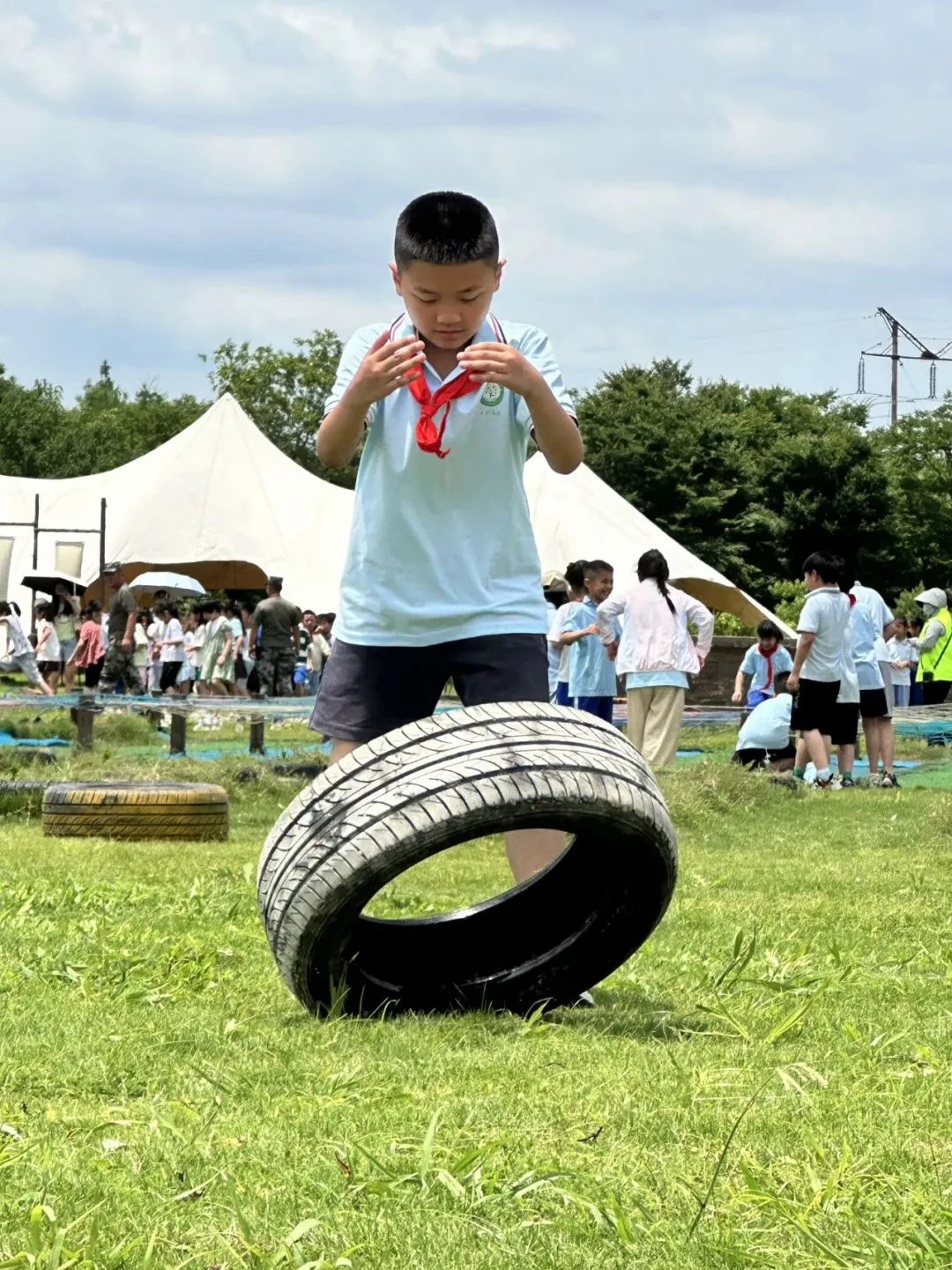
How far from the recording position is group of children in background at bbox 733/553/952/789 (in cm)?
1419

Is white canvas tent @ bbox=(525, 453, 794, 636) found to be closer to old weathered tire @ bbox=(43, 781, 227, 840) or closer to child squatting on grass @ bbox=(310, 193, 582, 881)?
old weathered tire @ bbox=(43, 781, 227, 840)

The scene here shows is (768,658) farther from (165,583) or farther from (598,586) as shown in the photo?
(165,583)

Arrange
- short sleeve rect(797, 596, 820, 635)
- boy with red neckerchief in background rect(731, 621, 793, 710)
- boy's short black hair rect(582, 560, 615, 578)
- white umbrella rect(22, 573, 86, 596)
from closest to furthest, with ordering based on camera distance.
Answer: short sleeve rect(797, 596, 820, 635)
boy's short black hair rect(582, 560, 615, 578)
boy with red neckerchief in background rect(731, 621, 793, 710)
white umbrella rect(22, 573, 86, 596)

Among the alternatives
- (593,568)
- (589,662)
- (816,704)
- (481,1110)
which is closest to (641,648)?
(589,662)

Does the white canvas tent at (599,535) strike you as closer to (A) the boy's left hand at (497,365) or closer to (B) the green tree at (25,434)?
(A) the boy's left hand at (497,365)

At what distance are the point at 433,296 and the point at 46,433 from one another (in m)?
74.7

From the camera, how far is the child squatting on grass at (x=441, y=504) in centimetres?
453

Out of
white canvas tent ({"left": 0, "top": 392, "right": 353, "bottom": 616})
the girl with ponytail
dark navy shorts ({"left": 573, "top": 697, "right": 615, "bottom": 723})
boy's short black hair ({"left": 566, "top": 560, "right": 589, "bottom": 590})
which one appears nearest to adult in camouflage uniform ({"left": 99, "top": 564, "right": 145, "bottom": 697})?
white canvas tent ({"left": 0, "top": 392, "right": 353, "bottom": 616})

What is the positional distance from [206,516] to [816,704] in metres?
23.8

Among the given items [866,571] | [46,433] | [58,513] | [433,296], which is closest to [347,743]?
[433,296]

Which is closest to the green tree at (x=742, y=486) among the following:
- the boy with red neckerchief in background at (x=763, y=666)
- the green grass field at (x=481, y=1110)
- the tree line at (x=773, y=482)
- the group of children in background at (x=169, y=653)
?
the tree line at (x=773, y=482)

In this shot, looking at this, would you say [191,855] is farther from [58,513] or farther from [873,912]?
[58,513]

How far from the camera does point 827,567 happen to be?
1438 cm

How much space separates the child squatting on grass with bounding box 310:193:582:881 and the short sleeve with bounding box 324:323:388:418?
1 centimetres
